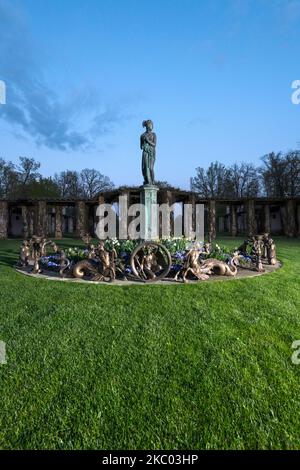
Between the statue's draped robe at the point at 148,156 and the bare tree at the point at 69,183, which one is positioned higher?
the bare tree at the point at 69,183

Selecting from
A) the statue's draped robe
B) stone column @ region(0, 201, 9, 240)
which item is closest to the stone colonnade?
stone column @ region(0, 201, 9, 240)

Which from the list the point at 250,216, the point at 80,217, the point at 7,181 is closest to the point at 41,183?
the point at 7,181

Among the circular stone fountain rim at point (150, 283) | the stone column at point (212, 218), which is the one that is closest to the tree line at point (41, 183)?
the stone column at point (212, 218)

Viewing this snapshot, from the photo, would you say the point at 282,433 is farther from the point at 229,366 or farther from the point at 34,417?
the point at 34,417

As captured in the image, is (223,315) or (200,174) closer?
(223,315)

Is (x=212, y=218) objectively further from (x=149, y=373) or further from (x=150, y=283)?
(x=149, y=373)

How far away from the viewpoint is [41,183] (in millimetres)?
39219

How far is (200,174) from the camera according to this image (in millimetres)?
47000

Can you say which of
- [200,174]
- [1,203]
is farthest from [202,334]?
[200,174]

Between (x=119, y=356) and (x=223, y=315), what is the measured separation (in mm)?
1981

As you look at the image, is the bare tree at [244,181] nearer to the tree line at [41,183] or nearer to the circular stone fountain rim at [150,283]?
the tree line at [41,183]

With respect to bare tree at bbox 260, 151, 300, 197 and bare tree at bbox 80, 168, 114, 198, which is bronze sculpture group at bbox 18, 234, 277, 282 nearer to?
bare tree at bbox 260, 151, 300, 197

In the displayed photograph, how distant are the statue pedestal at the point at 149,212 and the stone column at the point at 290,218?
21.6 m

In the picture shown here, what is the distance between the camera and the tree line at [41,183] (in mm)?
37406
